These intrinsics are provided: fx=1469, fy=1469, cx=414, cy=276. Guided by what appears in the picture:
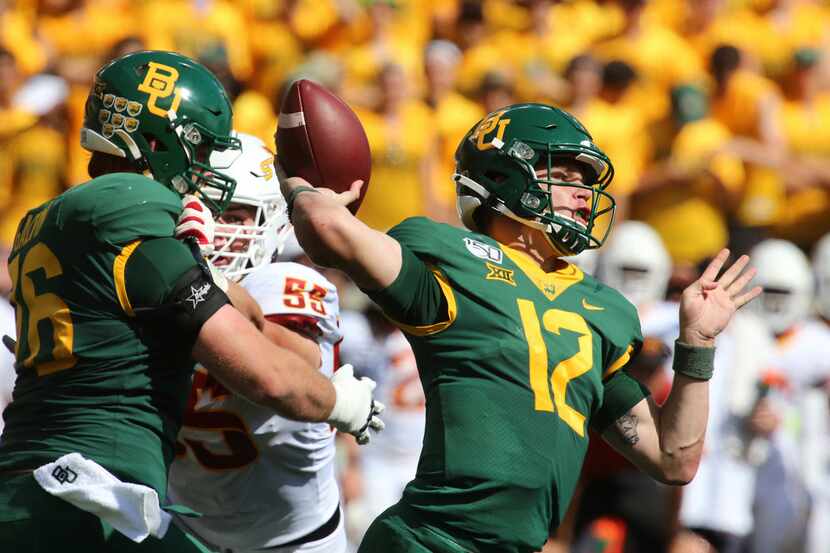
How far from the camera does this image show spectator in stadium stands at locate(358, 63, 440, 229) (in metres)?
8.99

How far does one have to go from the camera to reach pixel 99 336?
335cm

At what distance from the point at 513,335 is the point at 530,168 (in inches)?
19.2

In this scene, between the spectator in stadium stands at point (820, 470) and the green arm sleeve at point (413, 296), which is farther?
the spectator in stadium stands at point (820, 470)

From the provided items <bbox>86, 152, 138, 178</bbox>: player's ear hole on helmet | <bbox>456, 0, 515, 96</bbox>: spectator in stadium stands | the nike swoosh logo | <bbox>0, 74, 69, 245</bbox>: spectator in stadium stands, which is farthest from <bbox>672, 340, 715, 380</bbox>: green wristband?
<bbox>456, 0, 515, 96</bbox>: spectator in stadium stands

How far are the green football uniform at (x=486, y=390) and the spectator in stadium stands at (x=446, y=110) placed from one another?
5217mm

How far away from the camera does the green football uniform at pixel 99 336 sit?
10.9 ft

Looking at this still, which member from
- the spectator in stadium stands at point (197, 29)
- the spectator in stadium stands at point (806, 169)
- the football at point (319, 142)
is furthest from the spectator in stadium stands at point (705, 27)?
the football at point (319, 142)

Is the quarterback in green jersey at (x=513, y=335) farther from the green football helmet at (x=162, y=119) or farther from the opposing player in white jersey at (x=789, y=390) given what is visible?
the opposing player in white jersey at (x=789, y=390)

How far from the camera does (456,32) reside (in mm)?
10266

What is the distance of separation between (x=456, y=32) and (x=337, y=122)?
6.42 metres

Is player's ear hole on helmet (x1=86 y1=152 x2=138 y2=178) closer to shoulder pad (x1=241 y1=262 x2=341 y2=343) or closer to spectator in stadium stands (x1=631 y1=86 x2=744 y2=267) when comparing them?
shoulder pad (x1=241 y1=262 x2=341 y2=343)

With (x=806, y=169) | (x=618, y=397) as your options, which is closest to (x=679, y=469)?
(x=618, y=397)

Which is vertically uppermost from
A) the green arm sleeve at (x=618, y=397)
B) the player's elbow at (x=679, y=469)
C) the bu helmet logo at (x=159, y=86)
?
the bu helmet logo at (x=159, y=86)

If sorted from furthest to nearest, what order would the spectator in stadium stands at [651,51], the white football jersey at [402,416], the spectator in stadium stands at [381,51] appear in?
the spectator in stadium stands at [651,51]
the spectator in stadium stands at [381,51]
the white football jersey at [402,416]
